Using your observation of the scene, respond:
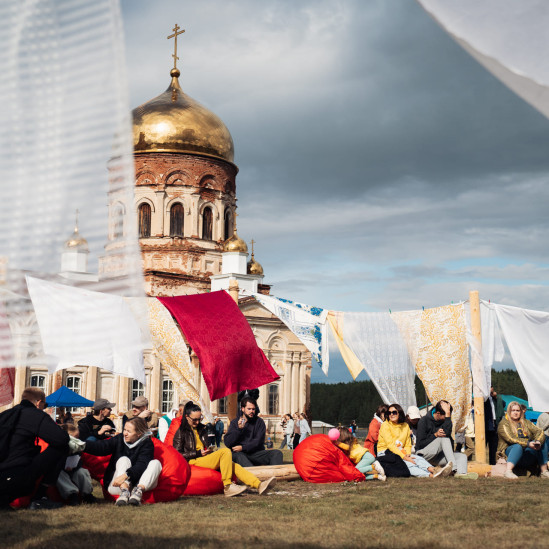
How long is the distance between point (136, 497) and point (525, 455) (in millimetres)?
5969

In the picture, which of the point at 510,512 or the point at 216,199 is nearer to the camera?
the point at 510,512

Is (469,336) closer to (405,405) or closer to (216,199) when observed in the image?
(405,405)

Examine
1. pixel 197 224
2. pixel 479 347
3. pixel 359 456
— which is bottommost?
pixel 359 456

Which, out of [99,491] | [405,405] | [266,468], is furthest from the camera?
[405,405]

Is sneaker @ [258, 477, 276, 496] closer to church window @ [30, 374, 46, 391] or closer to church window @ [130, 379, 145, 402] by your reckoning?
church window @ [30, 374, 46, 391]

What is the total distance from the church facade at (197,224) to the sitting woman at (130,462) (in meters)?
32.9

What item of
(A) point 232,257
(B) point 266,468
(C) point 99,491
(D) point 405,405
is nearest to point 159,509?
(C) point 99,491

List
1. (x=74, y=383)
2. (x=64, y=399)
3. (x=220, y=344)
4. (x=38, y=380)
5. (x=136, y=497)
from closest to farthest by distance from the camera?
(x=136, y=497)
(x=220, y=344)
(x=64, y=399)
(x=38, y=380)
(x=74, y=383)

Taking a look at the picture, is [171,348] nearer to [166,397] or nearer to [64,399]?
[64,399]

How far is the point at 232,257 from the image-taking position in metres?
43.7

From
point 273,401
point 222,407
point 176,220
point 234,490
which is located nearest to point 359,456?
point 234,490

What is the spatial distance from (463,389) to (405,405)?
1.08 metres

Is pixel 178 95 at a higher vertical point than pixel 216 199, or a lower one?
higher

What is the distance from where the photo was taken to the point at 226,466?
9.17m
